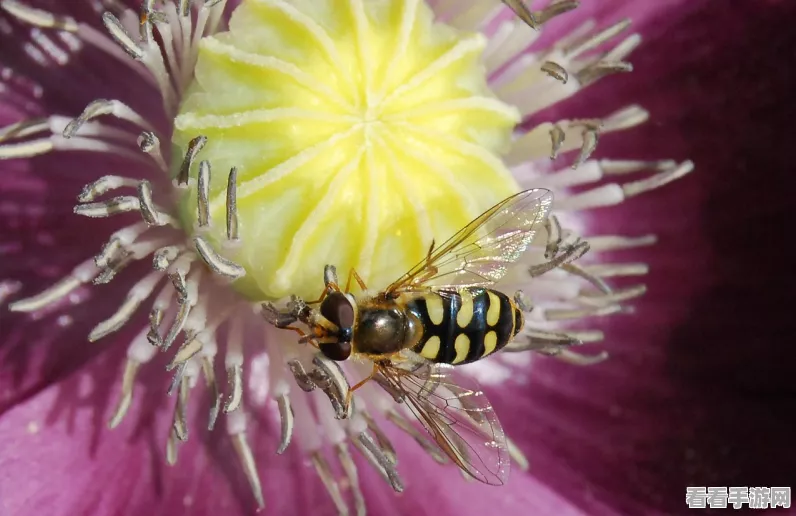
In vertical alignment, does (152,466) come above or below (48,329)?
below

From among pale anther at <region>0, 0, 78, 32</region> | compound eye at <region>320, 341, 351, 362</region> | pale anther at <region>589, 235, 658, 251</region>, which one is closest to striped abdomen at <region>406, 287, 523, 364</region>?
compound eye at <region>320, 341, 351, 362</region>

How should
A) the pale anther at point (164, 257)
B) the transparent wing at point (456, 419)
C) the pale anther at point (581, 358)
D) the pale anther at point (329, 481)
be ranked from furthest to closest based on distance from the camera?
the pale anther at point (581, 358), the pale anther at point (329, 481), the pale anther at point (164, 257), the transparent wing at point (456, 419)

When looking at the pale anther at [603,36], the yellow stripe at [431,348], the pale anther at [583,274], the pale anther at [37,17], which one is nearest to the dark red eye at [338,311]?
the yellow stripe at [431,348]

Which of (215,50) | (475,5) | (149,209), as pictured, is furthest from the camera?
(475,5)

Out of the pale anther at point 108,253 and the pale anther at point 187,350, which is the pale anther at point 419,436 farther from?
the pale anther at point 108,253

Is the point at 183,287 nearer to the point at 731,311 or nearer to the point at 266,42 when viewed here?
the point at 266,42

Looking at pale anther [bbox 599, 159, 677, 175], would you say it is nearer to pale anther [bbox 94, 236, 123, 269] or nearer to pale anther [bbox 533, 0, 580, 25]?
pale anther [bbox 533, 0, 580, 25]

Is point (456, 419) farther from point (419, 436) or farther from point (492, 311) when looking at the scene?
point (419, 436)

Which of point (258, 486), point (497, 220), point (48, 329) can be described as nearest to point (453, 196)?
point (497, 220)
